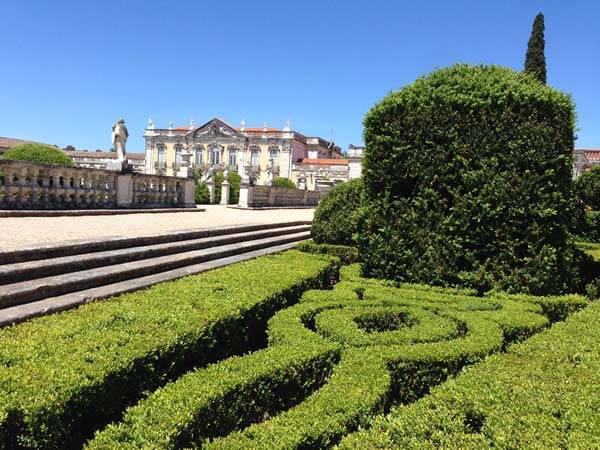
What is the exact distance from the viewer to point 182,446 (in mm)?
3111

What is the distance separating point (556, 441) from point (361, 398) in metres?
1.27

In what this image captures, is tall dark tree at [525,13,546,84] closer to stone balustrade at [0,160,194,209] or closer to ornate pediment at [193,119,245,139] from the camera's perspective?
stone balustrade at [0,160,194,209]

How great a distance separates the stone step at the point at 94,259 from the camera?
5.51 metres

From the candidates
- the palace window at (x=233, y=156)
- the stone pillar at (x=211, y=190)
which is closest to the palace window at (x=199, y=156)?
the palace window at (x=233, y=156)

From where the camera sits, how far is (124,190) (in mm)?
16234

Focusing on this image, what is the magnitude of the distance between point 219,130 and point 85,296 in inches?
3215

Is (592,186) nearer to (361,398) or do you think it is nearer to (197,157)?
(361,398)

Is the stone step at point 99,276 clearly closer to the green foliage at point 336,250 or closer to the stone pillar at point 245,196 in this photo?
the green foliage at point 336,250

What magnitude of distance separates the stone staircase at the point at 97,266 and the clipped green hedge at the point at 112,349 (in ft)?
1.37

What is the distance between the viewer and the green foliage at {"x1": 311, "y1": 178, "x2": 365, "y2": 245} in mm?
10977

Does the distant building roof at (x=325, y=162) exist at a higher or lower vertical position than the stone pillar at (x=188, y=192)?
higher

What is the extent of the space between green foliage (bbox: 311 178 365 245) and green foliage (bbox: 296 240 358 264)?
1.25 feet

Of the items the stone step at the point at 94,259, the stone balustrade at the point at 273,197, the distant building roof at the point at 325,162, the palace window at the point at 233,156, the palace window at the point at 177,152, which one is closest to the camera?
the stone step at the point at 94,259

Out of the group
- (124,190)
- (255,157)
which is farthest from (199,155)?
(124,190)
